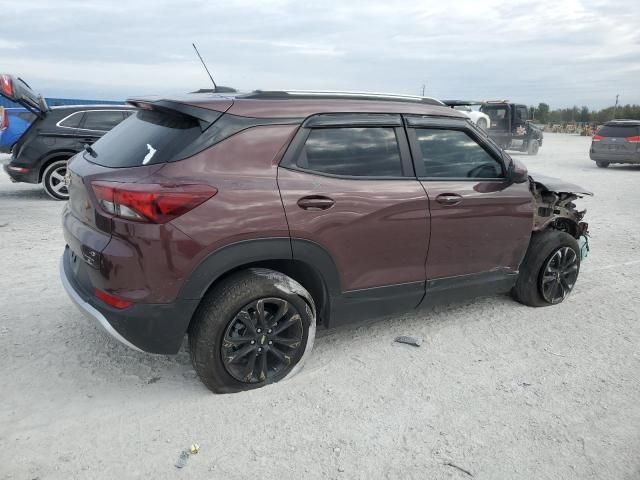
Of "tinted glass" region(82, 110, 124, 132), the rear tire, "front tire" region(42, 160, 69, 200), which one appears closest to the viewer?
the rear tire

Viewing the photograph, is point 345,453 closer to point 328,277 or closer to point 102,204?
point 328,277

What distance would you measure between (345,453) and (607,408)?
62.2 inches

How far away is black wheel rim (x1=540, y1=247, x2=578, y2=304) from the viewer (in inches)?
175

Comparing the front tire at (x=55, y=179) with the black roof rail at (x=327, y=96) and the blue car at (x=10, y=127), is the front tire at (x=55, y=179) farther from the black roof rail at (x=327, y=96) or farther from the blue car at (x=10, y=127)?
the black roof rail at (x=327, y=96)

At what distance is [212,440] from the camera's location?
268 cm

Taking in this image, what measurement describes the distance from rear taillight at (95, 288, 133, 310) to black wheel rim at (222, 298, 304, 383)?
547 millimetres

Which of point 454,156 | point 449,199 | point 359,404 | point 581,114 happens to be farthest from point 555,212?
point 581,114

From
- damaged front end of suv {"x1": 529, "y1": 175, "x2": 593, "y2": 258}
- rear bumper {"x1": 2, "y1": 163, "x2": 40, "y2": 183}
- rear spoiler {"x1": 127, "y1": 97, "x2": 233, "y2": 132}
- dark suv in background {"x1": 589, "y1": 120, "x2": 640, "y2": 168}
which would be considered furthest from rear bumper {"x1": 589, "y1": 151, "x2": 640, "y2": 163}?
rear spoiler {"x1": 127, "y1": 97, "x2": 233, "y2": 132}

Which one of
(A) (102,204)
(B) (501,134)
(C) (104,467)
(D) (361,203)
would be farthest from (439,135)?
(B) (501,134)

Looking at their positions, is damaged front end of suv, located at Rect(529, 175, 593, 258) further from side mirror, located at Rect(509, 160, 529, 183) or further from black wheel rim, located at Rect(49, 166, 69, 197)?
black wheel rim, located at Rect(49, 166, 69, 197)

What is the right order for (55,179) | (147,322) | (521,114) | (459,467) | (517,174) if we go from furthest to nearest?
1. (521,114)
2. (55,179)
3. (517,174)
4. (147,322)
5. (459,467)

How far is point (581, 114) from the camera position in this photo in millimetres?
48406

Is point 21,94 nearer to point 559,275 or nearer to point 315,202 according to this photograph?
point 315,202

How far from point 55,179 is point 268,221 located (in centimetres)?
743
